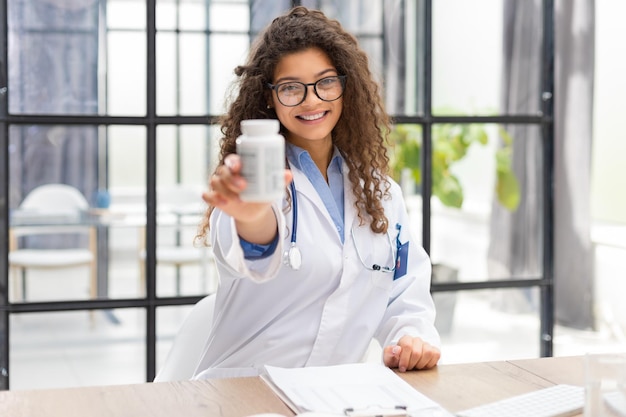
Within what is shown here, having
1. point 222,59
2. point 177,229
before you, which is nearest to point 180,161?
point 177,229

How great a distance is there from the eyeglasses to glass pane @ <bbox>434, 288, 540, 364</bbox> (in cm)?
125

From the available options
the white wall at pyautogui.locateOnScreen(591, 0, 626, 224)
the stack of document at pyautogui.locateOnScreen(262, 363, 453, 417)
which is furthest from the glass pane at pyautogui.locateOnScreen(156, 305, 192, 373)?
the white wall at pyautogui.locateOnScreen(591, 0, 626, 224)

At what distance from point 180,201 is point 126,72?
0.42 metres

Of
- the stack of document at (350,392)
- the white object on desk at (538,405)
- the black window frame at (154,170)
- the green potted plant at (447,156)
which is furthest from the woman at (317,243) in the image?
the green potted plant at (447,156)

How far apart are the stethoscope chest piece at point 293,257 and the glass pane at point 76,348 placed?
1.00 metres

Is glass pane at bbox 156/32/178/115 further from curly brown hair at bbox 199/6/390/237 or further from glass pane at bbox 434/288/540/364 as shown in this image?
glass pane at bbox 434/288/540/364

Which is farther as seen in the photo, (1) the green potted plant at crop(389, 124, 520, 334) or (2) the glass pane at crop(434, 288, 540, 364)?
(2) the glass pane at crop(434, 288, 540, 364)

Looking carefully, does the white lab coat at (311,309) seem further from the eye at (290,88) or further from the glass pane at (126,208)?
the glass pane at (126,208)

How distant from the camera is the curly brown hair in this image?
202 centimetres

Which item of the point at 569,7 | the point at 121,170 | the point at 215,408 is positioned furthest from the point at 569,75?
the point at 215,408

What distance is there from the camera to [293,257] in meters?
1.90

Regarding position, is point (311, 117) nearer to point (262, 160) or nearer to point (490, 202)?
point (262, 160)

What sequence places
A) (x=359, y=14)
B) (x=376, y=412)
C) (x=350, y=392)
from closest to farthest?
(x=376, y=412)
(x=350, y=392)
(x=359, y=14)

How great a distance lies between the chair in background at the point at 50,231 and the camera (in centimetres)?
266
